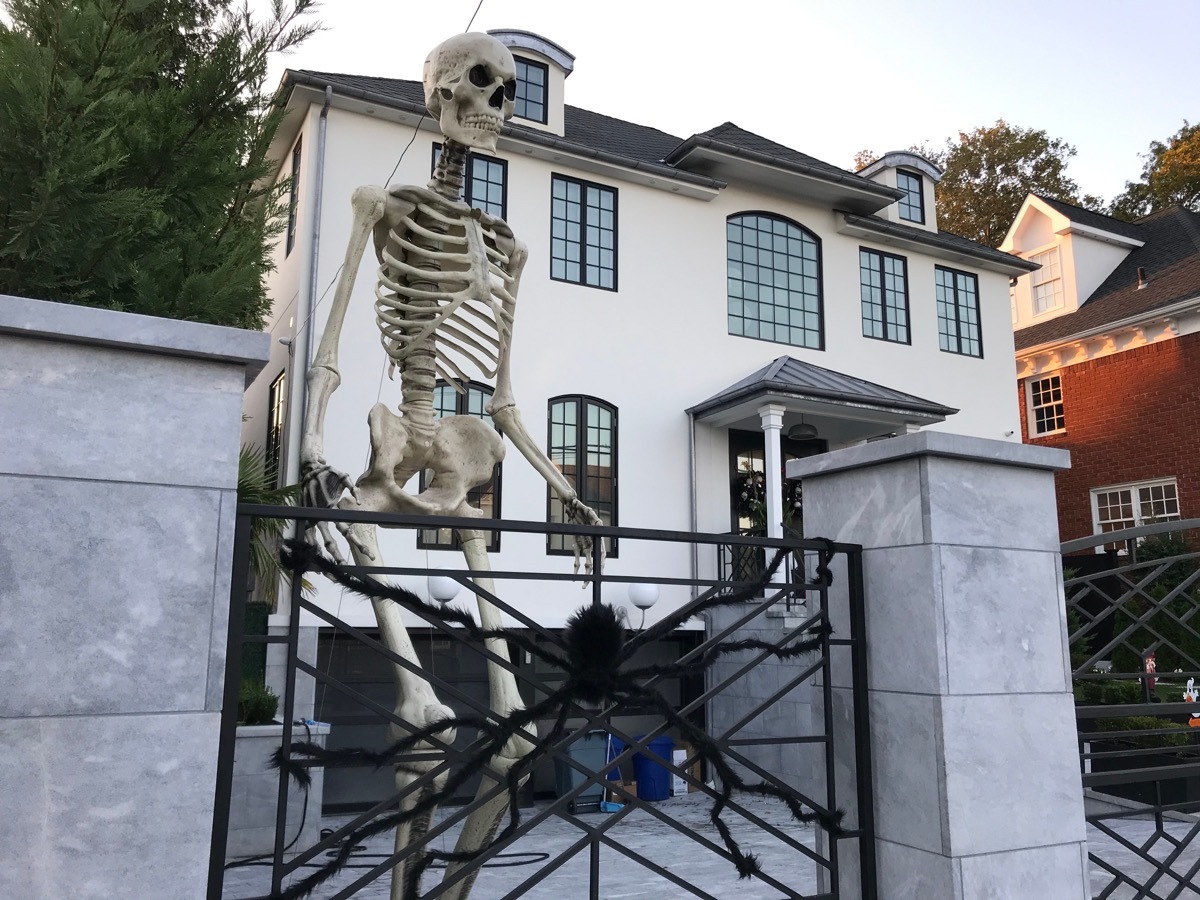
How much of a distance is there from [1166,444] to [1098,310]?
11.8ft

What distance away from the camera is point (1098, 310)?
21.2 meters

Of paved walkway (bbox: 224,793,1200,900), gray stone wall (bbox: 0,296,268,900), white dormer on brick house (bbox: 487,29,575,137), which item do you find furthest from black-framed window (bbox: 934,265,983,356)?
gray stone wall (bbox: 0,296,268,900)

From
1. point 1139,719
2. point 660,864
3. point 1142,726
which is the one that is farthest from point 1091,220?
point 660,864

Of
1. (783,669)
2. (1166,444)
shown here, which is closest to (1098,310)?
(1166,444)

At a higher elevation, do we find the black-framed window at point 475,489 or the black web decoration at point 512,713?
the black-framed window at point 475,489

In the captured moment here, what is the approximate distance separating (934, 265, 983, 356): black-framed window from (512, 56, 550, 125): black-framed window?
7.97 m

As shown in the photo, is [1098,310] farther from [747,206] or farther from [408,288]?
[408,288]

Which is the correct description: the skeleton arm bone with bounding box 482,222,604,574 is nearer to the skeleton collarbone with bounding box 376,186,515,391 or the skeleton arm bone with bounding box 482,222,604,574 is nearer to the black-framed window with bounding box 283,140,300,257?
the skeleton collarbone with bounding box 376,186,515,391

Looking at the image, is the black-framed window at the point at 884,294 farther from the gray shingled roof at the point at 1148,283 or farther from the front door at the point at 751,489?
the gray shingled roof at the point at 1148,283

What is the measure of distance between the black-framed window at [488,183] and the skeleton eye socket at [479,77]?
8876mm

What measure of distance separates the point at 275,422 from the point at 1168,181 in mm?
25740

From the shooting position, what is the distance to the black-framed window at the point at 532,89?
14359 millimetres

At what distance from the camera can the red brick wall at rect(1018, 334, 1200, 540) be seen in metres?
18.8

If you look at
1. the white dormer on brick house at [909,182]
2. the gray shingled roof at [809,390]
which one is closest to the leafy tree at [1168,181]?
the white dormer on brick house at [909,182]
